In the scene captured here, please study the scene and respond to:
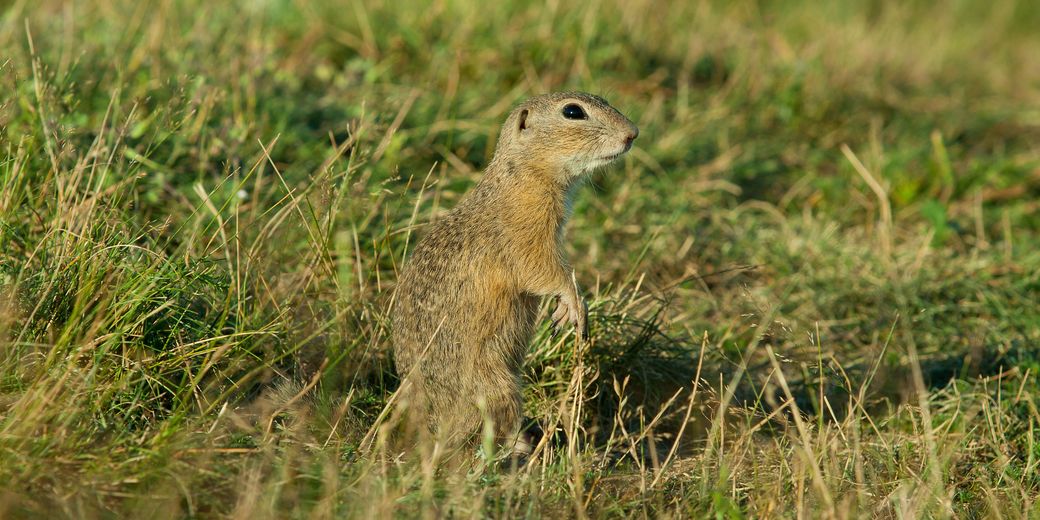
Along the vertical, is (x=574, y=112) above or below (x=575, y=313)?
above

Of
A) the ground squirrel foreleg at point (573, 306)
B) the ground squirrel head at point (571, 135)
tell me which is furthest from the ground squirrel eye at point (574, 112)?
the ground squirrel foreleg at point (573, 306)

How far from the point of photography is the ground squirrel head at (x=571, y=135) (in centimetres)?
391

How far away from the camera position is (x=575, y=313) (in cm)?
372

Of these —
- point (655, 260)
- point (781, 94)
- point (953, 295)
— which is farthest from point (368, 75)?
point (953, 295)

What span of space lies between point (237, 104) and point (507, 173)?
1.80 m

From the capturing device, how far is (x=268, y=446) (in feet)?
10.4

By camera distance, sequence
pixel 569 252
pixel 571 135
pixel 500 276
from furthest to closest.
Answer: pixel 569 252, pixel 571 135, pixel 500 276

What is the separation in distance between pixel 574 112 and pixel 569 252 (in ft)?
4.83

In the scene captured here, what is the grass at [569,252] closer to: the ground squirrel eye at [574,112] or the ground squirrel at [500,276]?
the ground squirrel at [500,276]

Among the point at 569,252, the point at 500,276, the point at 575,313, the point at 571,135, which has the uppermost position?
the point at 571,135

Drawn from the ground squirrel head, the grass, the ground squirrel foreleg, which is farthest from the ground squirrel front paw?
the ground squirrel head

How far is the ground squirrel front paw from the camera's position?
368cm

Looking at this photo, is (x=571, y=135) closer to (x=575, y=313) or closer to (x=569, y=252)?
(x=575, y=313)

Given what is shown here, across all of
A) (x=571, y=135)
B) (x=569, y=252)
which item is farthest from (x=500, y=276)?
(x=569, y=252)
